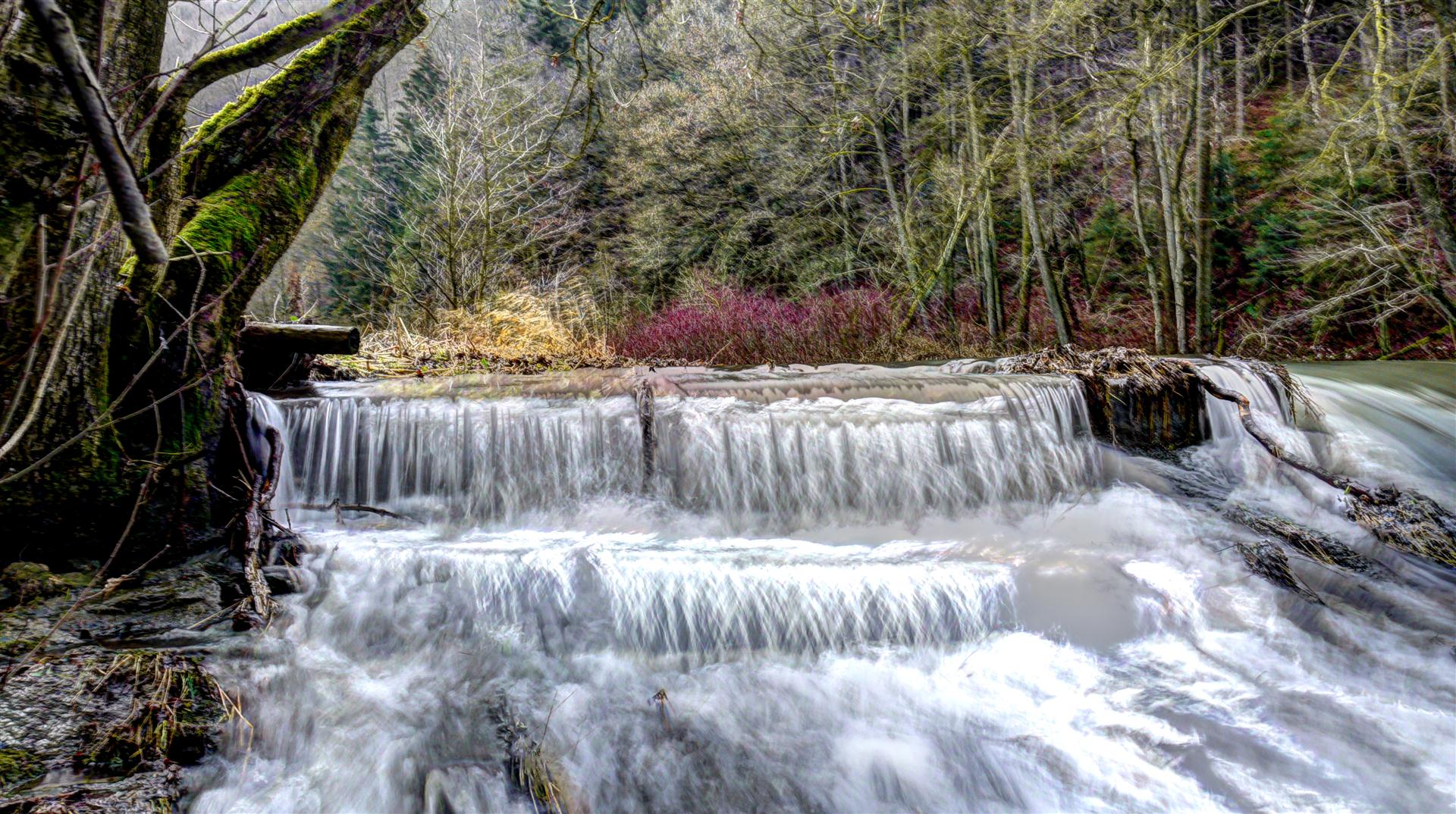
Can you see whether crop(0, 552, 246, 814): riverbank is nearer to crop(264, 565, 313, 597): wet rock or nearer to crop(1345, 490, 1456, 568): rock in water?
crop(264, 565, 313, 597): wet rock

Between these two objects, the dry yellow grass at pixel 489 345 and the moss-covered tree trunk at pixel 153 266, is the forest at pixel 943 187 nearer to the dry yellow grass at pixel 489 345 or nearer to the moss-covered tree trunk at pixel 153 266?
the dry yellow grass at pixel 489 345

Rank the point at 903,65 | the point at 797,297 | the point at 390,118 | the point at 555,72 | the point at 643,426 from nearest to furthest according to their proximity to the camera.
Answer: the point at 643,426 < the point at 903,65 < the point at 797,297 < the point at 555,72 < the point at 390,118

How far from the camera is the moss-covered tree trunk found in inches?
99.6

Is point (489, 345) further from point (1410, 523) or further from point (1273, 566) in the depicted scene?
point (1410, 523)

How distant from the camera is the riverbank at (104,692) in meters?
2.40

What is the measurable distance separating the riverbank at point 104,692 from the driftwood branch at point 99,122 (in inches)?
64.7

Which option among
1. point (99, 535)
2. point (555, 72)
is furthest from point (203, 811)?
point (555, 72)

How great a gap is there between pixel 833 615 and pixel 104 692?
2.89m

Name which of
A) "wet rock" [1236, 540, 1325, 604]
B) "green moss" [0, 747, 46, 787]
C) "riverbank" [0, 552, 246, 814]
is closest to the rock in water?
"wet rock" [1236, 540, 1325, 604]

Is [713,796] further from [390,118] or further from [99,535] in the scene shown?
[390,118]

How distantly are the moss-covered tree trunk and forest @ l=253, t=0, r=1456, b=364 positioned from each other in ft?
5.74

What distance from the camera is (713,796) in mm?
2824

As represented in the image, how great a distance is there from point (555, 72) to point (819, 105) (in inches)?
409

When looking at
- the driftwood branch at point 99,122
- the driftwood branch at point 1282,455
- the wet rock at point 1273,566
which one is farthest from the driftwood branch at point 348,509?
the driftwood branch at point 1282,455
